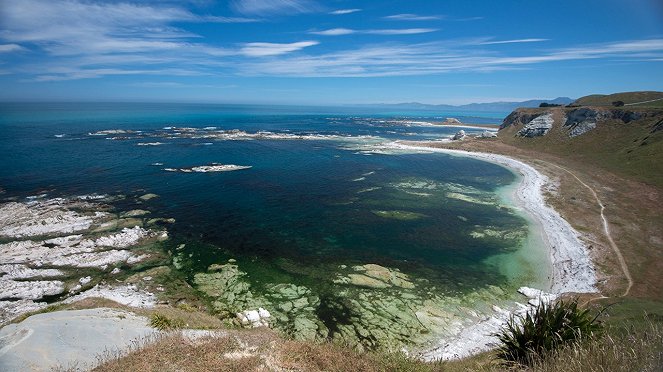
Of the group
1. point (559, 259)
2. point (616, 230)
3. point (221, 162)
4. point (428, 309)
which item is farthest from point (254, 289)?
point (221, 162)

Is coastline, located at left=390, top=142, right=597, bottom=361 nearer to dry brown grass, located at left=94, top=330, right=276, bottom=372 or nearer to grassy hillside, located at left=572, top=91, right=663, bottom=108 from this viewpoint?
dry brown grass, located at left=94, top=330, right=276, bottom=372

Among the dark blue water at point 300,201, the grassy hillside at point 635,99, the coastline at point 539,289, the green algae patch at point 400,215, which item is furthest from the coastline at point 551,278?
the grassy hillside at point 635,99

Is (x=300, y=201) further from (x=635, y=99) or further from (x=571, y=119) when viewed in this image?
(x=635, y=99)

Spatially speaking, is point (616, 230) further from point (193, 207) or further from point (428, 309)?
point (193, 207)

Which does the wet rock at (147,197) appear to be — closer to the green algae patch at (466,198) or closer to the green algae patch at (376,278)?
the green algae patch at (376,278)

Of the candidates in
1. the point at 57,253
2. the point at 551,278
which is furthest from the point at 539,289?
the point at 57,253

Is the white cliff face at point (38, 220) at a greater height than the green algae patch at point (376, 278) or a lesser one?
greater
